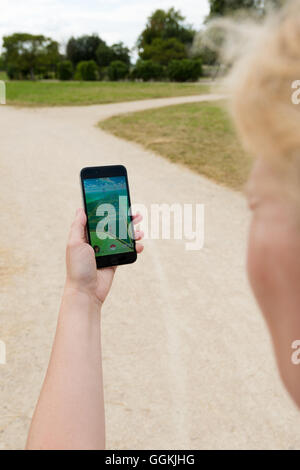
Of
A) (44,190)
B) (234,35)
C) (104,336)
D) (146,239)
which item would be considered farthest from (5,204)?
(234,35)

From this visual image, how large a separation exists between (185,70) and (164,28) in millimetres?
16977

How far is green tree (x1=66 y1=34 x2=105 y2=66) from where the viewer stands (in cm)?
5284

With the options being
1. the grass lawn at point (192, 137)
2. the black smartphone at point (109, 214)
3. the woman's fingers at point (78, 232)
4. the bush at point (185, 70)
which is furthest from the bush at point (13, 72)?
the woman's fingers at point (78, 232)

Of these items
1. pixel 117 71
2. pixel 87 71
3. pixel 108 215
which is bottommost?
pixel 108 215

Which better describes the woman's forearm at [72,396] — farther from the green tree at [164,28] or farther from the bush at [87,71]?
the green tree at [164,28]

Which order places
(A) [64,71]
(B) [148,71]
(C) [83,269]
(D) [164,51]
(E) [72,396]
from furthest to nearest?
(D) [164,51], (A) [64,71], (B) [148,71], (C) [83,269], (E) [72,396]

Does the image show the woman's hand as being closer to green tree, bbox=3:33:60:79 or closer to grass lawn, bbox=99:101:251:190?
grass lawn, bbox=99:101:251:190

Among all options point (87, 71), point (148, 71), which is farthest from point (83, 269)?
point (87, 71)

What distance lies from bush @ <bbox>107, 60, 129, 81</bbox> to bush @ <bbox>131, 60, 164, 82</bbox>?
1.33m

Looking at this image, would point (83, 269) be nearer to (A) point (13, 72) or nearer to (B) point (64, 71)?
(B) point (64, 71)

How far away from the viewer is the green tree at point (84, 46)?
52.8 m

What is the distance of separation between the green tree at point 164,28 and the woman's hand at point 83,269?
54377mm

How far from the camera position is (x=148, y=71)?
40875 mm

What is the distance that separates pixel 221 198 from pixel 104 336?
3.58 metres
